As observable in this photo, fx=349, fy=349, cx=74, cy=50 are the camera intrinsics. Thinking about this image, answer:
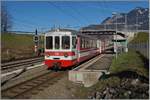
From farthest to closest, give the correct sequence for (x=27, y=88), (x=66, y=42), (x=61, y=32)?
1. (x=61, y=32)
2. (x=66, y=42)
3. (x=27, y=88)

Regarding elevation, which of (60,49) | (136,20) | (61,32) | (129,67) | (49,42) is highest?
(136,20)

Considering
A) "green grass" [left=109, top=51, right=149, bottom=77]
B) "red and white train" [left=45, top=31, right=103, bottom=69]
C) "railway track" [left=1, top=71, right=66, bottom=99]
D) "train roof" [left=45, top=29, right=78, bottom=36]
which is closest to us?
"railway track" [left=1, top=71, right=66, bottom=99]

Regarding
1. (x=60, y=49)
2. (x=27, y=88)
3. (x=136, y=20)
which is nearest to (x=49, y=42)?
(x=60, y=49)

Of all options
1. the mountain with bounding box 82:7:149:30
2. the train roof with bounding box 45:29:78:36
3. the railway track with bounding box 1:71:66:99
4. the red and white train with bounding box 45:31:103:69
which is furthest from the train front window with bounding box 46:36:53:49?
the mountain with bounding box 82:7:149:30

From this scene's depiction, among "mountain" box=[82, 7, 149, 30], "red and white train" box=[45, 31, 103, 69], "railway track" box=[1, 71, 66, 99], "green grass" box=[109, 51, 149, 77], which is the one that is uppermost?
"mountain" box=[82, 7, 149, 30]

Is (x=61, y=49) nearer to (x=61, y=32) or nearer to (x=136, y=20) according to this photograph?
(x=61, y=32)

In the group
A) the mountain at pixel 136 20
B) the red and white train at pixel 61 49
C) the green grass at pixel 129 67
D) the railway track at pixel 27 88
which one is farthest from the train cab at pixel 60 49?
the mountain at pixel 136 20

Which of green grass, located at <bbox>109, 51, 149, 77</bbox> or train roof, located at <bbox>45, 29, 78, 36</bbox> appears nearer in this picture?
green grass, located at <bbox>109, 51, 149, 77</bbox>

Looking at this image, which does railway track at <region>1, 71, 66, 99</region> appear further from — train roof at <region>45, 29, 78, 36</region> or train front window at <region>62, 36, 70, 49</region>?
train roof at <region>45, 29, 78, 36</region>

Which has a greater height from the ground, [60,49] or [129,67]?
[60,49]

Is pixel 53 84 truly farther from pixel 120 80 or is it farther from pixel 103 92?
pixel 103 92

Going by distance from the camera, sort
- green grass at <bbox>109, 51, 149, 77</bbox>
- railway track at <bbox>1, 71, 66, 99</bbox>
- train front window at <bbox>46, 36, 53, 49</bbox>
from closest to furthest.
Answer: railway track at <bbox>1, 71, 66, 99</bbox> → green grass at <bbox>109, 51, 149, 77</bbox> → train front window at <bbox>46, 36, 53, 49</bbox>

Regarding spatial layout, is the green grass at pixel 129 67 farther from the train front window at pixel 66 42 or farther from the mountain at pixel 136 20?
the mountain at pixel 136 20

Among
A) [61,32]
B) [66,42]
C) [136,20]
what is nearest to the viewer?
[66,42]
